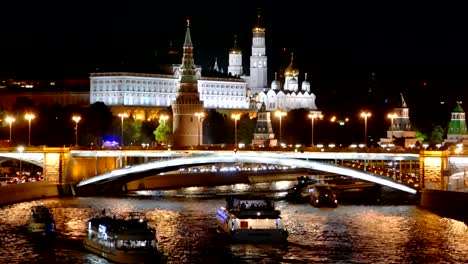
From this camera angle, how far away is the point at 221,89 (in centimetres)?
16575

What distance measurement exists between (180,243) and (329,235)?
20.3 feet

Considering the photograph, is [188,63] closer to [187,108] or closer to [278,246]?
[187,108]

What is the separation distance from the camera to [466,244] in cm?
4562

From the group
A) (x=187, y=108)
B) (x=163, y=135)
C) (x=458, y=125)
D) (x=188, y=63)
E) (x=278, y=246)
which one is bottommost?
(x=278, y=246)

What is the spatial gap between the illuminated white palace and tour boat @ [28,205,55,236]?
94485 mm

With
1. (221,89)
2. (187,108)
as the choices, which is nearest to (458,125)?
(187,108)

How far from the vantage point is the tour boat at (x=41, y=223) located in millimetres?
47688

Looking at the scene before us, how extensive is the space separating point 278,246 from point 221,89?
120792 millimetres

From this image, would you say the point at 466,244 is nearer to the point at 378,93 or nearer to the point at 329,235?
the point at 329,235

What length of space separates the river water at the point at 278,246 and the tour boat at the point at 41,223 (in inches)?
21.5

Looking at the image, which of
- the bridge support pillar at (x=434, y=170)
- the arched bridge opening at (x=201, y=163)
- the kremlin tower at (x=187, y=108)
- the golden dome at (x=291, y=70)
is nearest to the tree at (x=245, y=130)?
the kremlin tower at (x=187, y=108)

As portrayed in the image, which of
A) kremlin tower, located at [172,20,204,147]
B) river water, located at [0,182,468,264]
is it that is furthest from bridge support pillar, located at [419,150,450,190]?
kremlin tower, located at [172,20,204,147]

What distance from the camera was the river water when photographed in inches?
1690

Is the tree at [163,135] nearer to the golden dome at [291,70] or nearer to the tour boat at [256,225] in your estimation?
the golden dome at [291,70]
